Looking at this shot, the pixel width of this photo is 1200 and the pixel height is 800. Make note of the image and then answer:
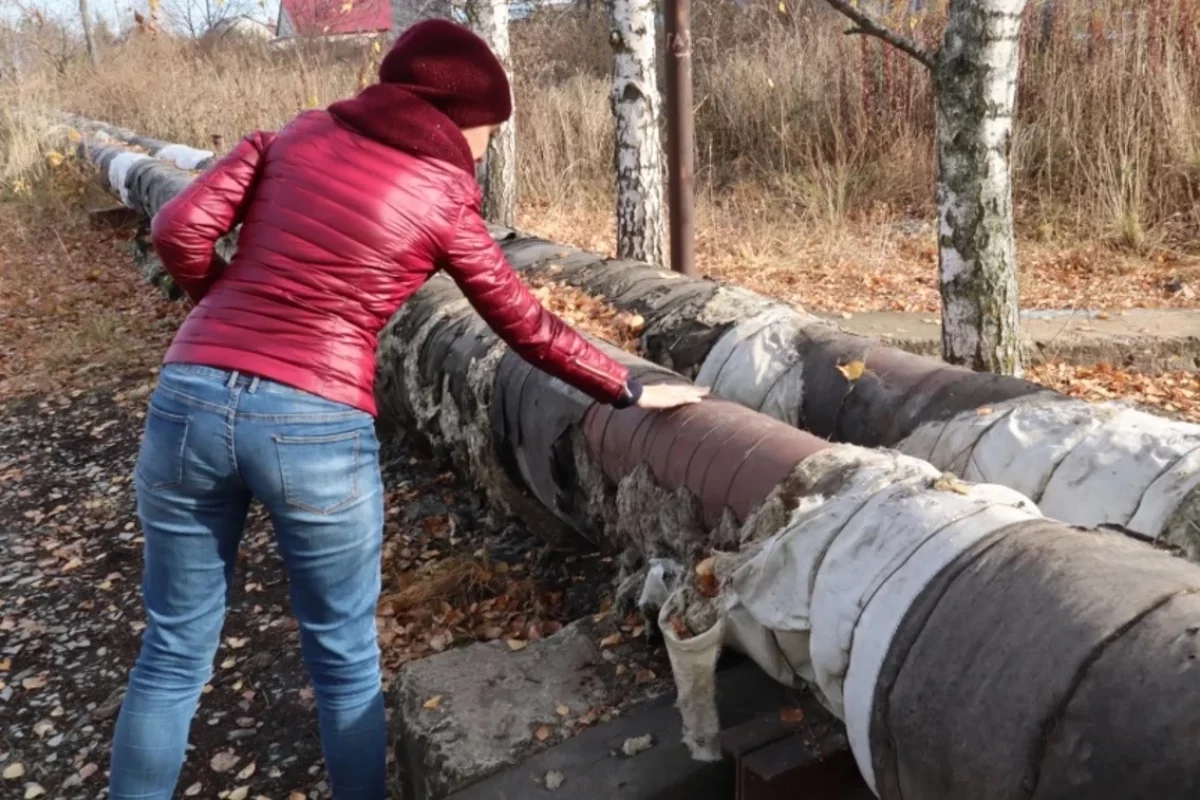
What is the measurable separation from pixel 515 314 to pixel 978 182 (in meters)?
2.43

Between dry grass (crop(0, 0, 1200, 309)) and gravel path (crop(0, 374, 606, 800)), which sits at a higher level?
dry grass (crop(0, 0, 1200, 309))

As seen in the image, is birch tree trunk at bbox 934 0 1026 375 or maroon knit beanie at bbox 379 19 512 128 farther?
birch tree trunk at bbox 934 0 1026 375

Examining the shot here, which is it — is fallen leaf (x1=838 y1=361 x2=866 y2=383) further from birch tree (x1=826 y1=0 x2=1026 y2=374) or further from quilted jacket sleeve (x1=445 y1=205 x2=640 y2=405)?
birch tree (x1=826 y1=0 x2=1026 y2=374)

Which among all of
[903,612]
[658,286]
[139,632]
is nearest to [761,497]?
[903,612]

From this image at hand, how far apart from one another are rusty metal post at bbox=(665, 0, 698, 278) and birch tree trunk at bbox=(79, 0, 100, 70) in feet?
68.6

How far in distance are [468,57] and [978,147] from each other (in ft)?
7.99

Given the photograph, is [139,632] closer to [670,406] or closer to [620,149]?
[670,406]

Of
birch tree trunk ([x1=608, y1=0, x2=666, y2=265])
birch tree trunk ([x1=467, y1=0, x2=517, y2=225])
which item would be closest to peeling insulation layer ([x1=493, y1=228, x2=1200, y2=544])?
birch tree trunk ([x1=608, y1=0, x2=666, y2=265])

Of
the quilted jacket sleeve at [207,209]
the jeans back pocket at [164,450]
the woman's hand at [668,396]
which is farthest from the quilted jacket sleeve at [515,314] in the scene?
the jeans back pocket at [164,450]

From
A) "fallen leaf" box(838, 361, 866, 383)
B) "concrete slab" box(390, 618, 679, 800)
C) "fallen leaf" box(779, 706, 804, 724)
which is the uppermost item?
"fallen leaf" box(838, 361, 866, 383)

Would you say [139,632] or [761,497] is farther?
[139,632]

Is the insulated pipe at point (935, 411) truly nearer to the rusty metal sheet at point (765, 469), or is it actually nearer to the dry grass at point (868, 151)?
the rusty metal sheet at point (765, 469)

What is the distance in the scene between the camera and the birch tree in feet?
12.3

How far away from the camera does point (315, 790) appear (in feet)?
8.92
